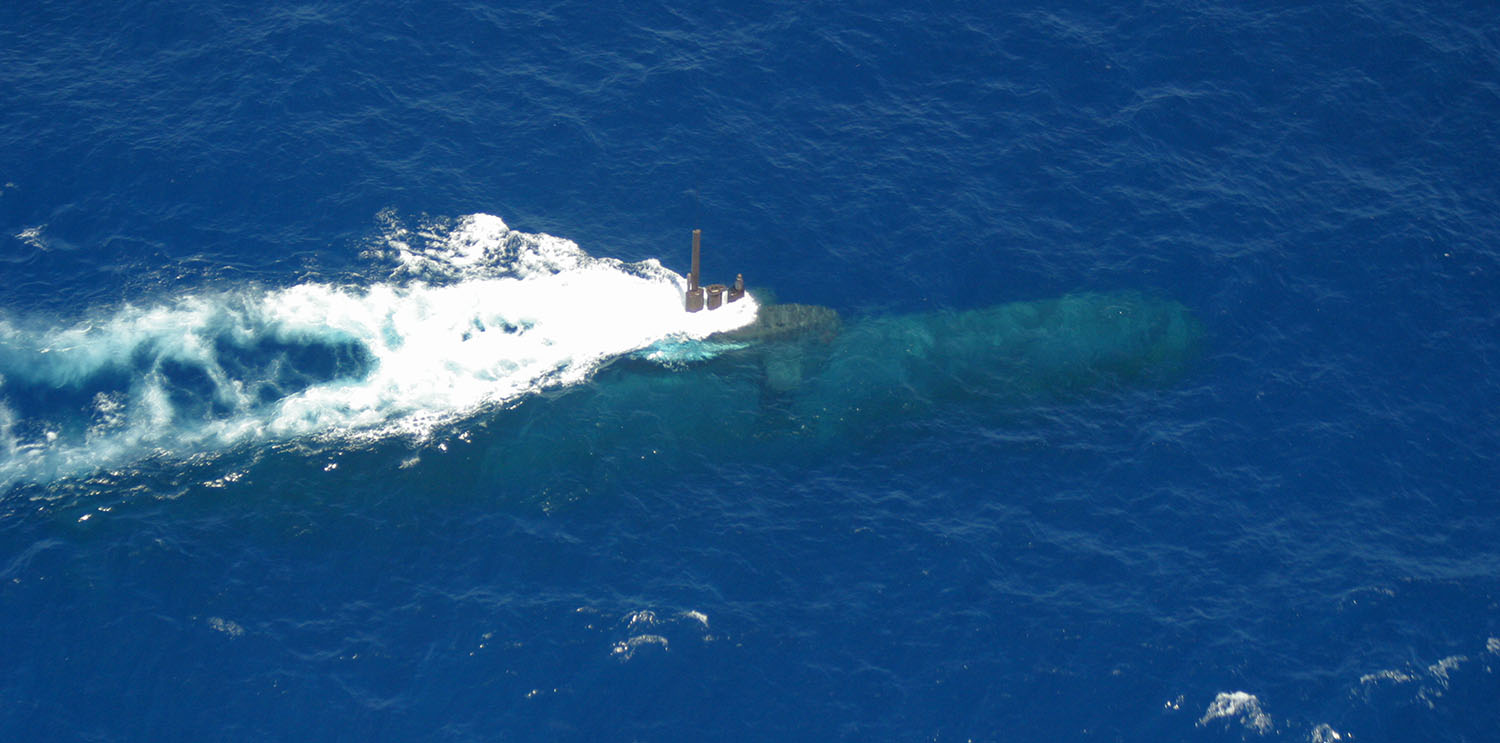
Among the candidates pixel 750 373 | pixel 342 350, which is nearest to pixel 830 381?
pixel 750 373

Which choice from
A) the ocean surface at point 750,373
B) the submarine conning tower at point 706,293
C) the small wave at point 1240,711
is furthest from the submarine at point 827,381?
the small wave at point 1240,711

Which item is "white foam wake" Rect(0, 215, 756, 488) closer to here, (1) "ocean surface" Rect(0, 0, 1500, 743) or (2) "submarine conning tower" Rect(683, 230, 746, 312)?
(1) "ocean surface" Rect(0, 0, 1500, 743)

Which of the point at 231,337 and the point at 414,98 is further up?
the point at 414,98

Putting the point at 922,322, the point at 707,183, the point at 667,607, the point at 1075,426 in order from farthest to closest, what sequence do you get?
the point at 707,183 → the point at 922,322 → the point at 1075,426 → the point at 667,607

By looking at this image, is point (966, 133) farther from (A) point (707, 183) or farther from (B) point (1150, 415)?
(B) point (1150, 415)

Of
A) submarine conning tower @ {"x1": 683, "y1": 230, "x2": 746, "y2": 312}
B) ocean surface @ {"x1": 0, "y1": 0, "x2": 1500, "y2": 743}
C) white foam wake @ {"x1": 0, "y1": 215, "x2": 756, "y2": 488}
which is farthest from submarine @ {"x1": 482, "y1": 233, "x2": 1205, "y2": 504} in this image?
white foam wake @ {"x1": 0, "y1": 215, "x2": 756, "y2": 488}

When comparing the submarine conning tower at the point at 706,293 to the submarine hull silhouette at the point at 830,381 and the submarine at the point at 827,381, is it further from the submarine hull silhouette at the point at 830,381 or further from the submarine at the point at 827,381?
the submarine hull silhouette at the point at 830,381

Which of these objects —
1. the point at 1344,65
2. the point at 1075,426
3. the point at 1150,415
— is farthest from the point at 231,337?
the point at 1344,65

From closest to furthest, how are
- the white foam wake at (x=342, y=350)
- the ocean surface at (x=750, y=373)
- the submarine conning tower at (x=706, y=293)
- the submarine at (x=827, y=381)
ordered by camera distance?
1. the ocean surface at (x=750, y=373)
2. the white foam wake at (x=342, y=350)
3. the submarine at (x=827, y=381)
4. the submarine conning tower at (x=706, y=293)
